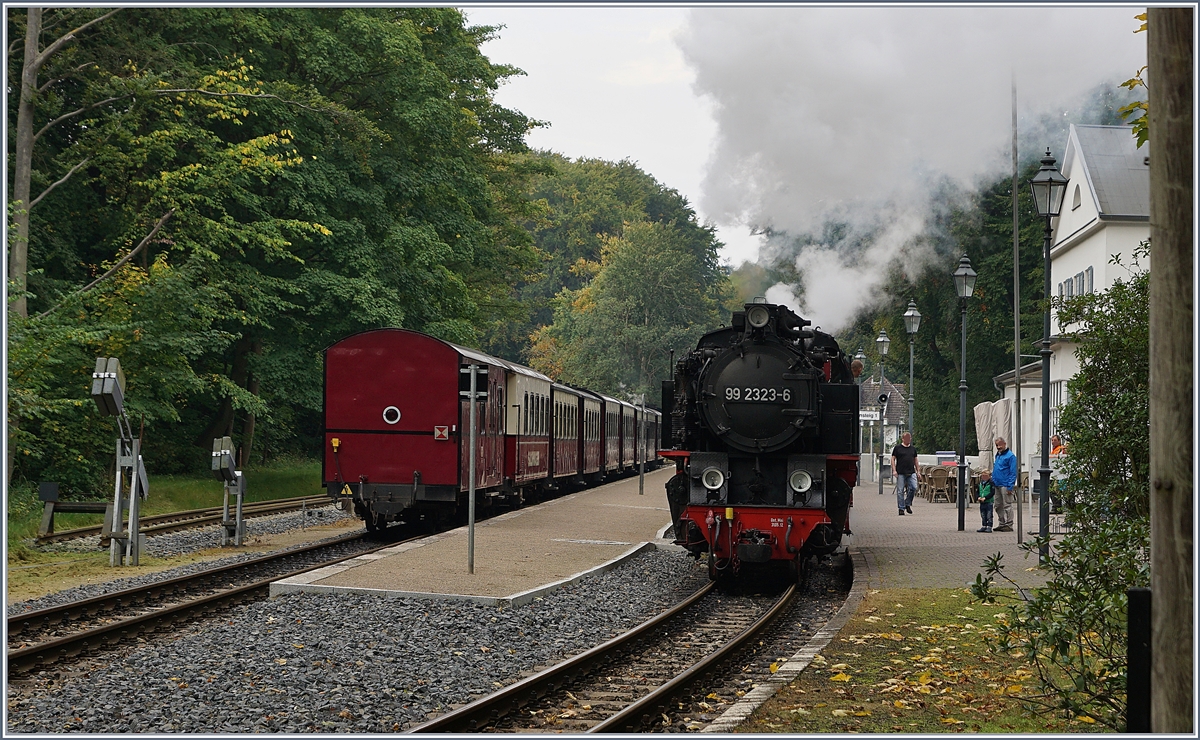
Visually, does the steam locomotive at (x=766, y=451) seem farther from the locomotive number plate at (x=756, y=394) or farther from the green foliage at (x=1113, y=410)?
the green foliage at (x=1113, y=410)

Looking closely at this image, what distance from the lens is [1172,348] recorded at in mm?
4793

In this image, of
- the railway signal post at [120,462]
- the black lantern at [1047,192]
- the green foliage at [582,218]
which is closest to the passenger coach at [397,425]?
the railway signal post at [120,462]

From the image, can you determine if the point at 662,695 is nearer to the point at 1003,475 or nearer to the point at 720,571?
the point at 720,571

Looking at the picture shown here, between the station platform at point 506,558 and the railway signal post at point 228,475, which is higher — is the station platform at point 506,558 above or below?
below

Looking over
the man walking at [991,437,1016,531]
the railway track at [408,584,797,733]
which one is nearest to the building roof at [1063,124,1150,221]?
the man walking at [991,437,1016,531]

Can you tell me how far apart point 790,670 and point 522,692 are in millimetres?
2138

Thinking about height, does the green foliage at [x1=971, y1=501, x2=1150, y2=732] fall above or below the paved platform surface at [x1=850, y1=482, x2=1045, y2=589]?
above

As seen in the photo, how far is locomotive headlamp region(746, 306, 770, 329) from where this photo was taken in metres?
13.7

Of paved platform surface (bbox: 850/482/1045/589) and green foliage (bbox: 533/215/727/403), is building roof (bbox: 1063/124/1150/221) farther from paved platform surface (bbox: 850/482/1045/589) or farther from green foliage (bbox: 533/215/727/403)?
green foliage (bbox: 533/215/727/403)

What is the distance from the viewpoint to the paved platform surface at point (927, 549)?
13664 mm

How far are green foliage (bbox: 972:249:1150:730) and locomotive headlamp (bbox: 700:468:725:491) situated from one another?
4.56 meters

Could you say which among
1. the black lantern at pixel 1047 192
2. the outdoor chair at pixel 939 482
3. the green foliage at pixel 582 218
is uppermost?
the green foliage at pixel 582 218

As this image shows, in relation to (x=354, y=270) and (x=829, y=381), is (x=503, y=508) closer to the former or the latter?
(x=354, y=270)

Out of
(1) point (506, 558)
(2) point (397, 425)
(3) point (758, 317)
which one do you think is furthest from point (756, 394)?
(2) point (397, 425)
